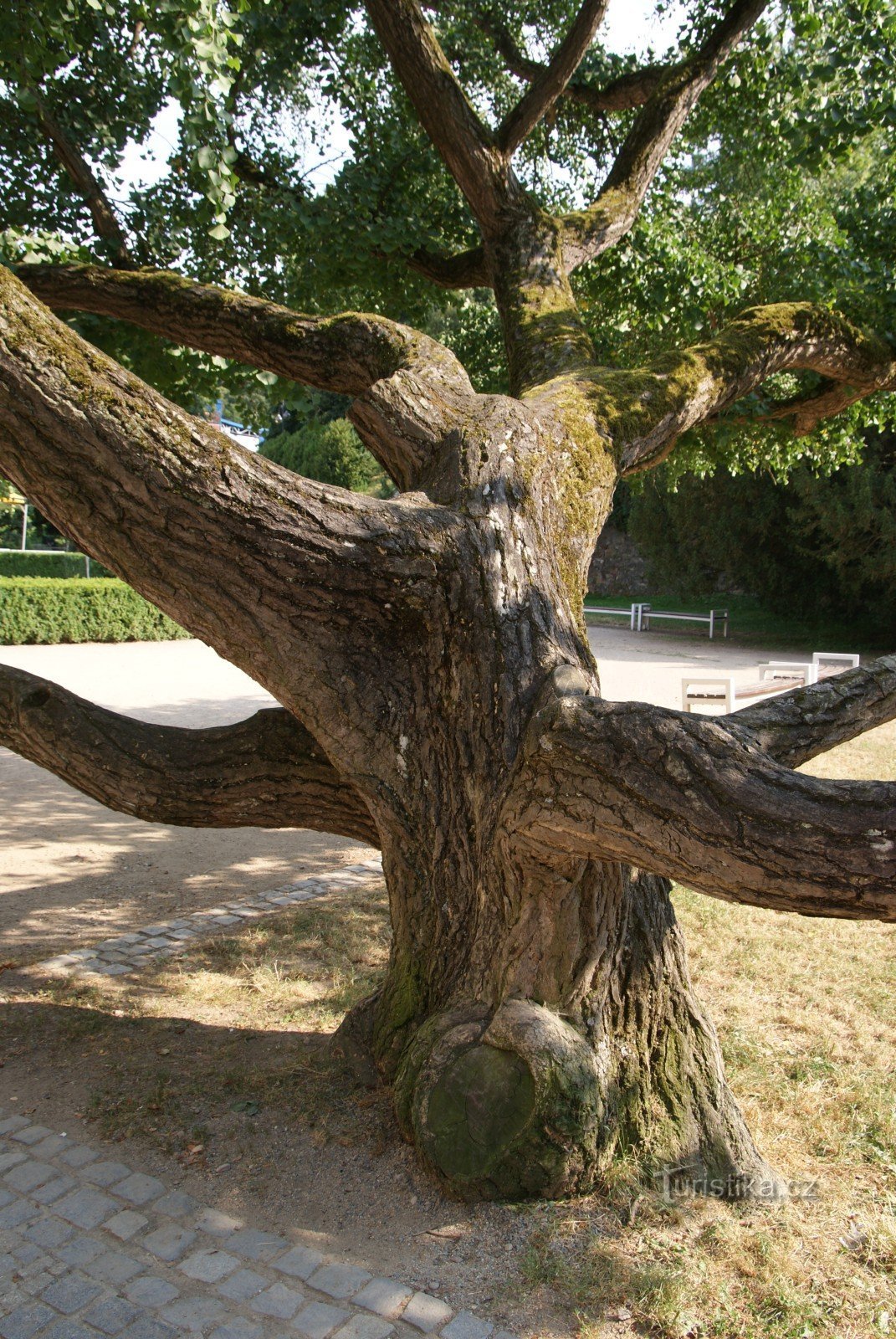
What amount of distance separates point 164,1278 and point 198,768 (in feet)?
5.49

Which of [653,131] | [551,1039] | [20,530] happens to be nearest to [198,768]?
[551,1039]

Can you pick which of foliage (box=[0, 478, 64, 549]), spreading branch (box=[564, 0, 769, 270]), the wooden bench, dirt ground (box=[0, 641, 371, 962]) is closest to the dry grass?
dirt ground (box=[0, 641, 371, 962])

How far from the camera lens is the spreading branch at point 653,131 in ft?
19.9

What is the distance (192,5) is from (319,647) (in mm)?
3067

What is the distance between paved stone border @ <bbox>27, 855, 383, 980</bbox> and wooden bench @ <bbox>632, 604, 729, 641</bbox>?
19934 mm

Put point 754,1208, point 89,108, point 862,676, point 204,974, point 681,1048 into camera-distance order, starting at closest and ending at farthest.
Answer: point 862,676 → point 754,1208 → point 681,1048 → point 204,974 → point 89,108

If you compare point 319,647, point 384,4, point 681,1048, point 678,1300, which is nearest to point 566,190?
point 384,4

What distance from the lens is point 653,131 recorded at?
248 inches

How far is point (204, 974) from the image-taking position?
16.9 feet

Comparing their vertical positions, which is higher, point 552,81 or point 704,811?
point 552,81

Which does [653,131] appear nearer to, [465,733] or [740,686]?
[465,733]

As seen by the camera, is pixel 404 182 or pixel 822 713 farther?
pixel 404 182

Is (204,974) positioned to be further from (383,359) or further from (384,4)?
(384,4)

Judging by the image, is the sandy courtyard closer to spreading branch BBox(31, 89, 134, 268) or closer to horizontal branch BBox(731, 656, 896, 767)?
spreading branch BBox(31, 89, 134, 268)
